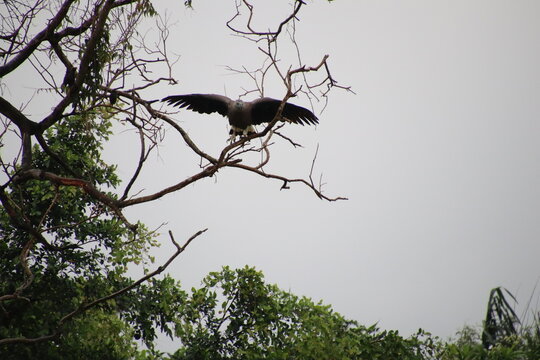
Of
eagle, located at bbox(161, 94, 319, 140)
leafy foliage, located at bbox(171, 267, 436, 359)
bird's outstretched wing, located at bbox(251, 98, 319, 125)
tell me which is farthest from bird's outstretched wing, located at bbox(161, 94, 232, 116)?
leafy foliage, located at bbox(171, 267, 436, 359)

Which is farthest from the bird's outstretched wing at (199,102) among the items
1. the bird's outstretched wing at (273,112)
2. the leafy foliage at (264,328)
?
the leafy foliage at (264,328)

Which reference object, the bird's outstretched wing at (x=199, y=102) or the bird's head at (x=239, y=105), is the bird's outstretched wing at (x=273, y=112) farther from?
the bird's outstretched wing at (x=199, y=102)

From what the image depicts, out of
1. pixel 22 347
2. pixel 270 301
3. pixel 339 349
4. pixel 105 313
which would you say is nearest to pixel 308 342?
pixel 339 349

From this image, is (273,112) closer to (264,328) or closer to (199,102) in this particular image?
(199,102)

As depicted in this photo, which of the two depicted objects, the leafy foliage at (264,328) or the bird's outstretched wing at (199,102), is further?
the bird's outstretched wing at (199,102)

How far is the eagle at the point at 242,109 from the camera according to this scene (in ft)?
20.3

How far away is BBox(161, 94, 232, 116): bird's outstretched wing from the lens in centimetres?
707

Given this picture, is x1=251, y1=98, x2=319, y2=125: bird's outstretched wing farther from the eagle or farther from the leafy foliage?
the leafy foliage

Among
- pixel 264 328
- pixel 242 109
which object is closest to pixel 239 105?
pixel 242 109

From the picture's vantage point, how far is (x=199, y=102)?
7219 millimetres

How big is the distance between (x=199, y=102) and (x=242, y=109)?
1233mm

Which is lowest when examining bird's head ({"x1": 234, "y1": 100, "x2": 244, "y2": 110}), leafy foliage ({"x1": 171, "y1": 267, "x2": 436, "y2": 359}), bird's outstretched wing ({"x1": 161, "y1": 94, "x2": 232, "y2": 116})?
leafy foliage ({"x1": 171, "y1": 267, "x2": 436, "y2": 359})

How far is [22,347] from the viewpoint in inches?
235

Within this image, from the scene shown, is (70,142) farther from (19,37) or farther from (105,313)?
(19,37)
